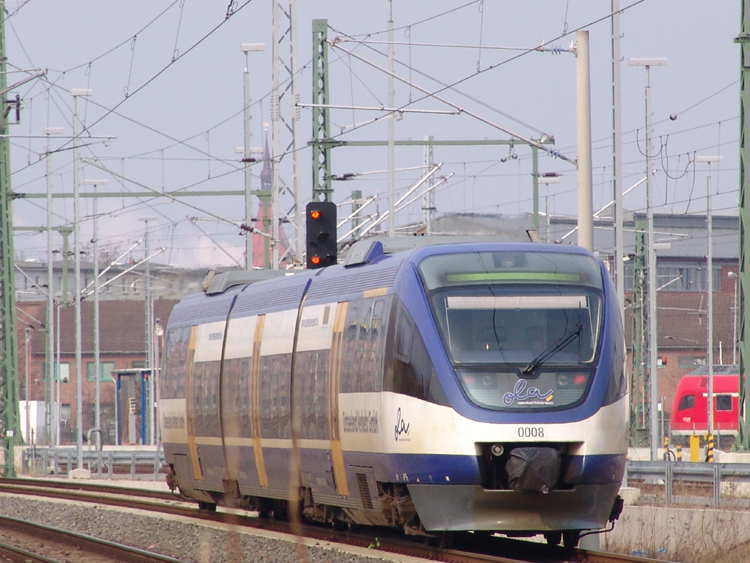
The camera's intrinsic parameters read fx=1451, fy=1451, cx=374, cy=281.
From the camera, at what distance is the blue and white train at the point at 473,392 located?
1345cm

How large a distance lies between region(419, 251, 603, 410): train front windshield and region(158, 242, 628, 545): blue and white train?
13mm

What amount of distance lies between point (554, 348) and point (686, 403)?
50.2 meters

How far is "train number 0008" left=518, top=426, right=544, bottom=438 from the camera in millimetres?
13344

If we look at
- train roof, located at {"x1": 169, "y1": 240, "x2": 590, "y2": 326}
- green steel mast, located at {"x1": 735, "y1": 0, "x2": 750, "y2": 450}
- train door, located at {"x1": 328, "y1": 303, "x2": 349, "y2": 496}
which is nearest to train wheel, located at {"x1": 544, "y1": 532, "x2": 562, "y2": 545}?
train door, located at {"x1": 328, "y1": 303, "x2": 349, "y2": 496}

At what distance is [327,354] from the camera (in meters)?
16.4

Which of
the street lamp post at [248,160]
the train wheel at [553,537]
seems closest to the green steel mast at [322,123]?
the street lamp post at [248,160]

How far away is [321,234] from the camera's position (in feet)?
74.8

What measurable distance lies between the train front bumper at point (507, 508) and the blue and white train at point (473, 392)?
13mm

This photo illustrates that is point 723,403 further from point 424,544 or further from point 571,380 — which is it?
point 571,380

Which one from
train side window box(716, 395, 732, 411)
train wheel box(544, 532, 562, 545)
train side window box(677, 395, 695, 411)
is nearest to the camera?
train wheel box(544, 532, 562, 545)

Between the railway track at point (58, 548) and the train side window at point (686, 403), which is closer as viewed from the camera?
the railway track at point (58, 548)

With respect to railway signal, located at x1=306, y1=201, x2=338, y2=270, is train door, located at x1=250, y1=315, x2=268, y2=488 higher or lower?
lower

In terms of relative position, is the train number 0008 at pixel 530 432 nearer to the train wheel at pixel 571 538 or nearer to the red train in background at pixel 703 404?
the train wheel at pixel 571 538

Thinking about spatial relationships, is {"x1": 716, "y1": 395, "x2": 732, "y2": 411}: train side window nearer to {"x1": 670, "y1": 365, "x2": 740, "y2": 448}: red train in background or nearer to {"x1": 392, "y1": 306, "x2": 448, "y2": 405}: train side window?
{"x1": 670, "y1": 365, "x2": 740, "y2": 448}: red train in background
